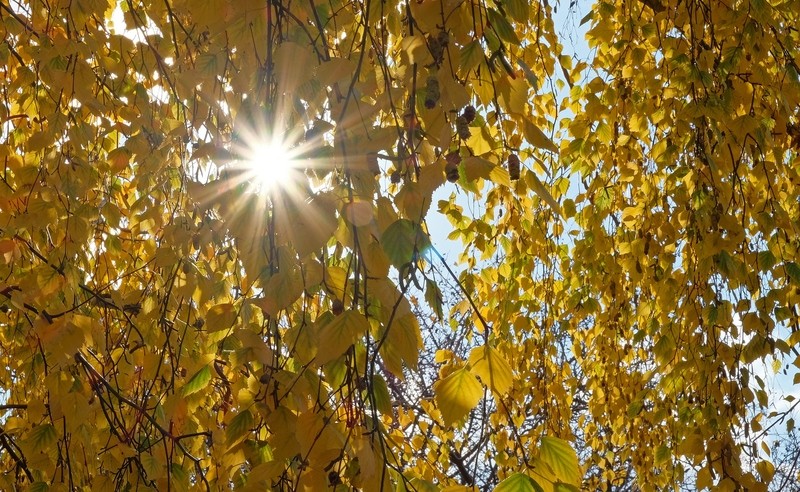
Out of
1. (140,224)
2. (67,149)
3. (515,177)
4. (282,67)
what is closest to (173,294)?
(140,224)

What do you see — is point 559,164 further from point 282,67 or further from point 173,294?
point 282,67

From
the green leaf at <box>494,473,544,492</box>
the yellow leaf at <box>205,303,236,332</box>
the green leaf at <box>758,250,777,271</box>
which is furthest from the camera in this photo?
the green leaf at <box>758,250,777,271</box>

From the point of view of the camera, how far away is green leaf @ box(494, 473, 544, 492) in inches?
25.3

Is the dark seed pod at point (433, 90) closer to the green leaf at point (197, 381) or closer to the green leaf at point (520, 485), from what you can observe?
the green leaf at point (520, 485)

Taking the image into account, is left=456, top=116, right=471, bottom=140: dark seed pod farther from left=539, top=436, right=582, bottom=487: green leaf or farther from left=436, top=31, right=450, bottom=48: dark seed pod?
left=539, top=436, right=582, bottom=487: green leaf

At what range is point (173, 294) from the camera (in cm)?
162

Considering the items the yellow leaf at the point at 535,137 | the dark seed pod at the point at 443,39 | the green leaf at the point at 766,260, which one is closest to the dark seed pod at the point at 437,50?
the dark seed pod at the point at 443,39

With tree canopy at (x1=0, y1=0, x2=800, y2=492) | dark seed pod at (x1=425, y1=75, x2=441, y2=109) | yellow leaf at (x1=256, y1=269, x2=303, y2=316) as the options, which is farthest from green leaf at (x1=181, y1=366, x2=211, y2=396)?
dark seed pod at (x1=425, y1=75, x2=441, y2=109)

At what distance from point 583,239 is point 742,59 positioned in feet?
2.95

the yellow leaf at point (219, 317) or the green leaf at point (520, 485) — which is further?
the yellow leaf at point (219, 317)

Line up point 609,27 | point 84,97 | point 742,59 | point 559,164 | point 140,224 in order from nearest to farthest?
point 84,97 < point 140,224 < point 742,59 < point 609,27 < point 559,164

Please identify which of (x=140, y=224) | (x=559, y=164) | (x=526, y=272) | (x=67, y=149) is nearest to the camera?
(x=67, y=149)

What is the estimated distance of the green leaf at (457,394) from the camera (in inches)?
27.1

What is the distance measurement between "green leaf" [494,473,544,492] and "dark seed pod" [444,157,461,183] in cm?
26
